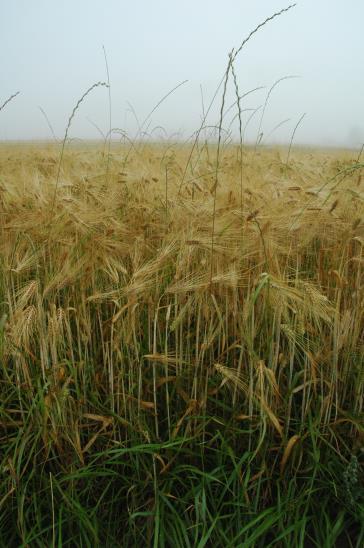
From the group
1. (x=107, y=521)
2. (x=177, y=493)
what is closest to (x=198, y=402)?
(x=177, y=493)

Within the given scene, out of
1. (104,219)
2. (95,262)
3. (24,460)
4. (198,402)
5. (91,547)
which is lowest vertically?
(91,547)

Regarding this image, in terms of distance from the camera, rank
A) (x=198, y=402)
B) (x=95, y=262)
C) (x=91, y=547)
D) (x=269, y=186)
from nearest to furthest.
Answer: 1. (x=91, y=547)
2. (x=198, y=402)
3. (x=95, y=262)
4. (x=269, y=186)

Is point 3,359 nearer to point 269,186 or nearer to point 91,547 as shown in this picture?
point 91,547

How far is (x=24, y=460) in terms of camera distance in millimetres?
1345

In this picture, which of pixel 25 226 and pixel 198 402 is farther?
pixel 25 226

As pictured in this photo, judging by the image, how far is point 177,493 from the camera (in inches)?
48.6

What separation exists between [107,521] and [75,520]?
0.09m

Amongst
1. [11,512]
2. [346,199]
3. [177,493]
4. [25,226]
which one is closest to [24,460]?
[11,512]

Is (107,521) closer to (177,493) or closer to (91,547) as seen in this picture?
(91,547)

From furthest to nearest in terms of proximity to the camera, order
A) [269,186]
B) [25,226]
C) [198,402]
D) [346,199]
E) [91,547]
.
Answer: [269,186], [346,199], [25,226], [198,402], [91,547]

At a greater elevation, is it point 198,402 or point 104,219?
point 104,219

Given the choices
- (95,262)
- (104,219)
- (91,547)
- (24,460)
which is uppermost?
(104,219)

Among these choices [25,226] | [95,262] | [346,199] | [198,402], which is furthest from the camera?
[346,199]

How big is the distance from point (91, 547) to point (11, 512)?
9.9 inches
